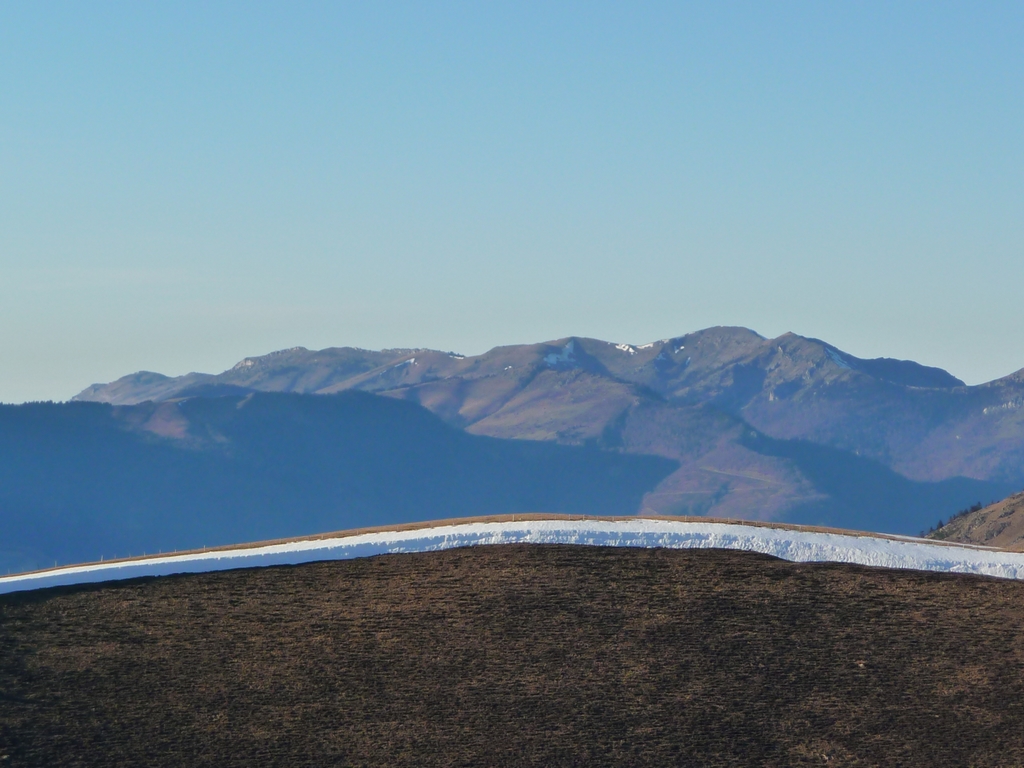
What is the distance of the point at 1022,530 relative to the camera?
18588 cm

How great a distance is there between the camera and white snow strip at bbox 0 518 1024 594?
47.2 m

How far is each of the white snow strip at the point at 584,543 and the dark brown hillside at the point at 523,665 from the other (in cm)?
89

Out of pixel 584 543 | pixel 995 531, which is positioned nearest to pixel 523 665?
pixel 584 543

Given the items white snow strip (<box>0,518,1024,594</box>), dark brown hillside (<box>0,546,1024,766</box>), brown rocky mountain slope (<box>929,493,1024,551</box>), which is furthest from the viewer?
brown rocky mountain slope (<box>929,493,1024,551</box>)

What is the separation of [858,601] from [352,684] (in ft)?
55.9

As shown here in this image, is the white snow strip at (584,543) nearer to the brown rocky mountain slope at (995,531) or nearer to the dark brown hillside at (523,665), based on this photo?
the dark brown hillside at (523,665)

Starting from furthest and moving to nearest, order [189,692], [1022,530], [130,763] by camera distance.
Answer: [1022,530]
[189,692]
[130,763]

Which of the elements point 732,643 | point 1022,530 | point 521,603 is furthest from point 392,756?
point 1022,530

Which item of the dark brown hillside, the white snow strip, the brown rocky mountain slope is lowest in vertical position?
the brown rocky mountain slope

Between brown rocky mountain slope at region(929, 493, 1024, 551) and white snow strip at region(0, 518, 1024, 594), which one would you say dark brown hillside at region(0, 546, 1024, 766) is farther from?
brown rocky mountain slope at region(929, 493, 1024, 551)

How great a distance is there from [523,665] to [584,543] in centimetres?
860

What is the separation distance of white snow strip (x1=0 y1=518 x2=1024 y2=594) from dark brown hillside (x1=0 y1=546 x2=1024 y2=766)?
89 centimetres

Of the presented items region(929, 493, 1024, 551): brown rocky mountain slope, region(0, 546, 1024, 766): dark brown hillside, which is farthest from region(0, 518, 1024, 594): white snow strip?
region(929, 493, 1024, 551): brown rocky mountain slope

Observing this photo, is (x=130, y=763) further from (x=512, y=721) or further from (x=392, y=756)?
(x=512, y=721)
